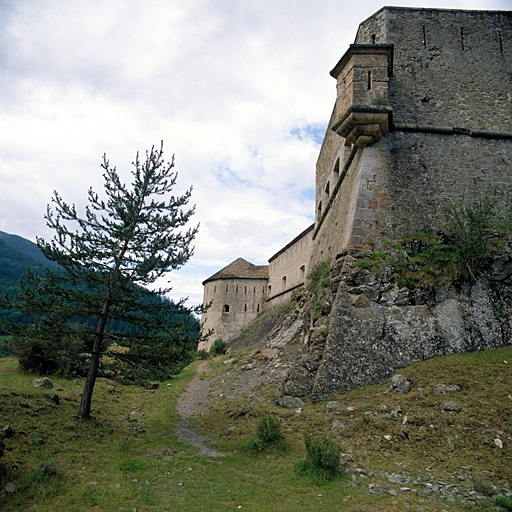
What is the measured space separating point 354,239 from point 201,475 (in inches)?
241

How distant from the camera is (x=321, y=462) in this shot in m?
4.94

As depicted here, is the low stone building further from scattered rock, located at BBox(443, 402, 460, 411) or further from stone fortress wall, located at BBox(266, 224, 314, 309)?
scattered rock, located at BBox(443, 402, 460, 411)

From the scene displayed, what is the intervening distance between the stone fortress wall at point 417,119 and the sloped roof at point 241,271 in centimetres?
1997

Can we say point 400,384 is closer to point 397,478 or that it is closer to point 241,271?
point 397,478

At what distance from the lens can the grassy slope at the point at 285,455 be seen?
A: 4.36m

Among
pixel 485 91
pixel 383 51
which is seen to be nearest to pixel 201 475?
pixel 383 51

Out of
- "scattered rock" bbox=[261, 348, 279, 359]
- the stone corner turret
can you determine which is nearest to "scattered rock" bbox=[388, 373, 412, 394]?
"scattered rock" bbox=[261, 348, 279, 359]

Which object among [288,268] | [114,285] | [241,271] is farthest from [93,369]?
[241,271]

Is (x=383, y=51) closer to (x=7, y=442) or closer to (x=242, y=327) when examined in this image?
(x=7, y=442)

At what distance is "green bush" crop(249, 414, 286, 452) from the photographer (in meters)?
5.90

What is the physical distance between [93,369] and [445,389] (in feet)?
23.2

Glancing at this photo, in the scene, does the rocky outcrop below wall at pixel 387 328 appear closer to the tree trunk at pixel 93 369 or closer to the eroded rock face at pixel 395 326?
the eroded rock face at pixel 395 326

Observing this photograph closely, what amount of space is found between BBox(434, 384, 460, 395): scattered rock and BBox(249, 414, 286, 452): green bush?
2829 mm

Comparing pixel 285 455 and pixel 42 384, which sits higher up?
pixel 42 384
